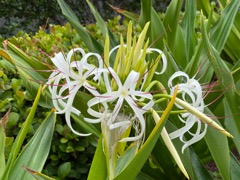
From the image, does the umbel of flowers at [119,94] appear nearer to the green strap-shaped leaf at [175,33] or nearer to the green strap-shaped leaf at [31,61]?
the green strap-shaped leaf at [31,61]

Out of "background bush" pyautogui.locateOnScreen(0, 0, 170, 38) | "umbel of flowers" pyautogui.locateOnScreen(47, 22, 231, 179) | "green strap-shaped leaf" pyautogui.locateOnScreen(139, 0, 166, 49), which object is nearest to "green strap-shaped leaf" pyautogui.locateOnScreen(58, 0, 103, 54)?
"green strap-shaped leaf" pyautogui.locateOnScreen(139, 0, 166, 49)

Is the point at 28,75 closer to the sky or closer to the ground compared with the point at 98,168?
closer to the sky

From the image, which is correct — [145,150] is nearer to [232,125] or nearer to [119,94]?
[119,94]

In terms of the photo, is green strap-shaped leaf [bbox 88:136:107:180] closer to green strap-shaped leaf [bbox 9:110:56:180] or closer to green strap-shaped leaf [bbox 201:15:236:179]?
green strap-shaped leaf [bbox 9:110:56:180]

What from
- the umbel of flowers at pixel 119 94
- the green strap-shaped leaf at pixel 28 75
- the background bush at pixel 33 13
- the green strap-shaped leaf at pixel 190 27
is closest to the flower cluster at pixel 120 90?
the umbel of flowers at pixel 119 94

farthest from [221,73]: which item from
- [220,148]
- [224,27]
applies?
[224,27]
